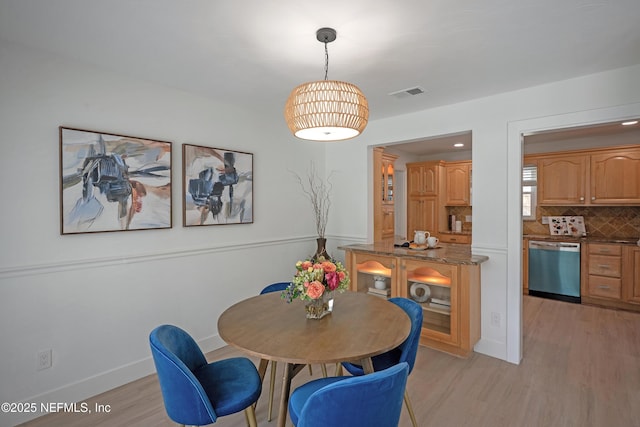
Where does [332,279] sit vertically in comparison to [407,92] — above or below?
below

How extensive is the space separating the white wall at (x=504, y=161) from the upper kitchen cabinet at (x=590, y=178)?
2.76 metres

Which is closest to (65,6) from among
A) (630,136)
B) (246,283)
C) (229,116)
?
(229,116)

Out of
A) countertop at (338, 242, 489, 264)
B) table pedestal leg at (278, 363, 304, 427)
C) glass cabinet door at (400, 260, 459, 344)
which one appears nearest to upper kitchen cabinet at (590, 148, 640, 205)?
countertop at (338, 242, 489, 264)

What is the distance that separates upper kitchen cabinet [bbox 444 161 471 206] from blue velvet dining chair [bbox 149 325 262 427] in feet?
17.0

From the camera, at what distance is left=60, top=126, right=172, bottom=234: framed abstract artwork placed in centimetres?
230

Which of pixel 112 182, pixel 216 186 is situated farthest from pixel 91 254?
pixel 216 186

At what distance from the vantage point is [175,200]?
2906 millimetres

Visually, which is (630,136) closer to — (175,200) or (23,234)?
(175,200)

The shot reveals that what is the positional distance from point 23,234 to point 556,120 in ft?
13.3

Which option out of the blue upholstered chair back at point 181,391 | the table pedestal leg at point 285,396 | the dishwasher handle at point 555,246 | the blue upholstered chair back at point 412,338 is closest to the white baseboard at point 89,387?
the blue upholstered chair back at point 181,391

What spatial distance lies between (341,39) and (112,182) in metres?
1.95

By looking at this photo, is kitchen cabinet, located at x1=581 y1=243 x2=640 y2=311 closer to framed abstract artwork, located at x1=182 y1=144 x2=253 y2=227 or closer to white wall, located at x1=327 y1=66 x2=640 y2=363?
white wall, located at x1=327 y1=66 x2=640 y2=363

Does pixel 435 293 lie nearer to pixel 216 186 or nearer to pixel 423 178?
pixel 216 186

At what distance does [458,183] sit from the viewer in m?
6.00
